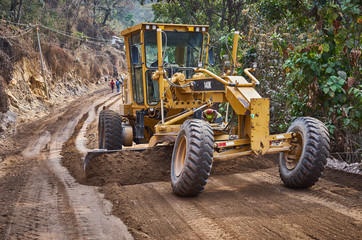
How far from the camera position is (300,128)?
20.9 ft

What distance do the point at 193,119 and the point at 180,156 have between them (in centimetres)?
74

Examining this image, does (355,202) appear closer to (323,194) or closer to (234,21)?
(323,194)

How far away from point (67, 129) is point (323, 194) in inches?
571

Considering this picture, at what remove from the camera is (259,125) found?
615 centimetres

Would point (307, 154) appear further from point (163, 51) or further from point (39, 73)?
point (39, 73)

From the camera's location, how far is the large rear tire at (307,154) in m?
6.05

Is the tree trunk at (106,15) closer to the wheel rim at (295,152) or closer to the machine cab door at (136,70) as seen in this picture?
the machine cab door at (136,70)

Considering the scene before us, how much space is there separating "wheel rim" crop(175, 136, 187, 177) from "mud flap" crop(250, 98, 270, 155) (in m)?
1.12

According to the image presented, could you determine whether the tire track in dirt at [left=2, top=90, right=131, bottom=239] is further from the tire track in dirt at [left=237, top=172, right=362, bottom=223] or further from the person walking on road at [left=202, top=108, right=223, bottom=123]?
the person walking on road at [left=202, top=108, right=223, bottom=123]

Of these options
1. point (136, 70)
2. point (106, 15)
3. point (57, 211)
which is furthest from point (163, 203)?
point (106, 15)

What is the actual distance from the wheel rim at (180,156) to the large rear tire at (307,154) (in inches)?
66.4

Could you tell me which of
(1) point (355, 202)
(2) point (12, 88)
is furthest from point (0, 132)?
(1) point (355, 202)

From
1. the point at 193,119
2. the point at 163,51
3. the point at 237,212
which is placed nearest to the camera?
the point at 237,212

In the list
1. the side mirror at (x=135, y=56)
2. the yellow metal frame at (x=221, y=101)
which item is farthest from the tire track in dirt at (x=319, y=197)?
the side mirror at (x=135, y=56)
